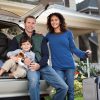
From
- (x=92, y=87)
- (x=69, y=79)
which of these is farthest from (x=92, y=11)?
(x=69, y=79)

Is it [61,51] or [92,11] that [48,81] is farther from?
[92,11]

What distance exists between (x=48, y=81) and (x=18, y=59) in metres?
0.55

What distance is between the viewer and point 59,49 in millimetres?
6176

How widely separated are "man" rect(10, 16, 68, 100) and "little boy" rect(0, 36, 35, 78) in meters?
0.08

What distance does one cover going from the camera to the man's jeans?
217 inches

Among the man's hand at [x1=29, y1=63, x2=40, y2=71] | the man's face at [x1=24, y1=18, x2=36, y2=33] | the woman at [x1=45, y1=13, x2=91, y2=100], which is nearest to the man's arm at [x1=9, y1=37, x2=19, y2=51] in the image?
the man's face at [x1=24, y1=18, x2=36, y2=33]

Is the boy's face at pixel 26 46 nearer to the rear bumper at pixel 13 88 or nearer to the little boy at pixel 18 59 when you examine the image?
the little boy at pixel 18 59

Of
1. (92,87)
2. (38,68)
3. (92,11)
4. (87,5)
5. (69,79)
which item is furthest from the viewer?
(92,11)

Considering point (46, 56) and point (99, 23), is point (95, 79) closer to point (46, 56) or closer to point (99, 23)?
point (46, 56)

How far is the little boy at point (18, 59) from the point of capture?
5.53m

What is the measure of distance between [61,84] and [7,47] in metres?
1.12

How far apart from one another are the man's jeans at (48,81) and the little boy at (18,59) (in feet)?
0.44

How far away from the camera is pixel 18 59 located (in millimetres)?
5621

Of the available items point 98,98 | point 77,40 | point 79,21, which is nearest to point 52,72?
point 98,98
